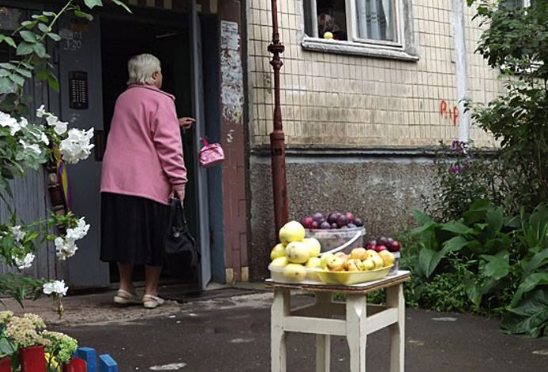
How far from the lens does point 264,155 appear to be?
835 centimetres

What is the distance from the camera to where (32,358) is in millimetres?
2926

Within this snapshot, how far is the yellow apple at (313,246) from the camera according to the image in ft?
12.3

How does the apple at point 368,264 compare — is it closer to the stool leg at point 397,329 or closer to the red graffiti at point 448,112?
the stool leg at point 397,329

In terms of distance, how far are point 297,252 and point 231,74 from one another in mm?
4701

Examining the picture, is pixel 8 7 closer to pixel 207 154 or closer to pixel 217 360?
pixel 207 154

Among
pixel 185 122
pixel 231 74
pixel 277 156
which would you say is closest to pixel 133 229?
pixel 185 122

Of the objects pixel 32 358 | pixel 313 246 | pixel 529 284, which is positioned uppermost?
pixel 313 246

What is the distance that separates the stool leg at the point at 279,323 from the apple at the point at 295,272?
12 cm

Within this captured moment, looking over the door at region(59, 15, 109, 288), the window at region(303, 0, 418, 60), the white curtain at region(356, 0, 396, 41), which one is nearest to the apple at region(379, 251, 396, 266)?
the door at region(59, 15, 109, 288)

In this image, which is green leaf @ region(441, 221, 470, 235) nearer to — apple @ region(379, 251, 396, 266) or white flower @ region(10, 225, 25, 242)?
apple @ region(379, 251, 396, 266)

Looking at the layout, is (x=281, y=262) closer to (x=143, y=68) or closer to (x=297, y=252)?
(x=297, y=252)

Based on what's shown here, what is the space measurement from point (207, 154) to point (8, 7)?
80.4 inches

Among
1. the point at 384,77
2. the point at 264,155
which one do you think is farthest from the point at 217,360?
the point at 384,77

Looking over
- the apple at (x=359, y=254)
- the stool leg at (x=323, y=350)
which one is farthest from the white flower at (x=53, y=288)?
the stool leg at (x=323, y=350)
